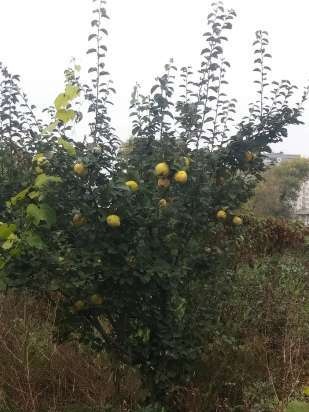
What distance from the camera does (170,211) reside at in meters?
2.57

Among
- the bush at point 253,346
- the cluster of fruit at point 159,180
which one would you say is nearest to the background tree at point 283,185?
the bush at point 253,346

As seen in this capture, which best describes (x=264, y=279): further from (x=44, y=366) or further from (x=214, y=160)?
(x=44, y=366)

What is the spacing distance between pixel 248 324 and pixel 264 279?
0.87 metres

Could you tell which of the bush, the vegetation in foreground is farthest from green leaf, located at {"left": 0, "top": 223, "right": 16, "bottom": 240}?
the bush

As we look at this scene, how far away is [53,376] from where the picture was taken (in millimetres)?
3035

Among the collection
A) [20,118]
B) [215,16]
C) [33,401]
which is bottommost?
[33,401]

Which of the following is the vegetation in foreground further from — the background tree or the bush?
the background tree

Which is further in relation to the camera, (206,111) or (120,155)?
(206,111)

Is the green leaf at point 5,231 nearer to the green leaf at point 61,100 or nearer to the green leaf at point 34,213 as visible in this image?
the green leaf at point 34,213

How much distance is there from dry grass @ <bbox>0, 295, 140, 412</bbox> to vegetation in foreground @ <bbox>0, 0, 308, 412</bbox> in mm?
12

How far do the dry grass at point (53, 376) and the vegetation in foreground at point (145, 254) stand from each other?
0.01 m

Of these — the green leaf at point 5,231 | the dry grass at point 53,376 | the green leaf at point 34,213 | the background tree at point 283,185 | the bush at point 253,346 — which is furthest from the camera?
the background tree at point 283,185

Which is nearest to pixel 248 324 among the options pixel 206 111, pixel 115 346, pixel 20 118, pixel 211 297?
pixel 211 297

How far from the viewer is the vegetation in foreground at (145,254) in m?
2.48
